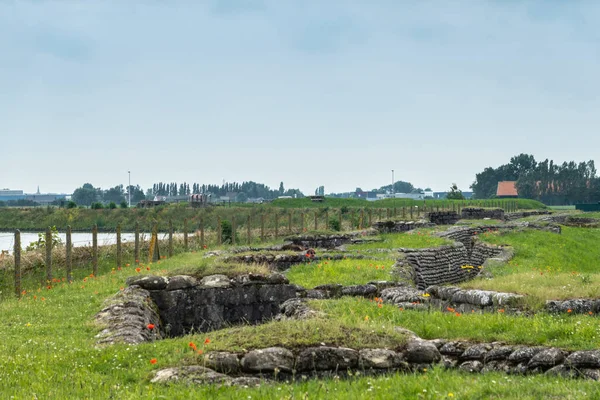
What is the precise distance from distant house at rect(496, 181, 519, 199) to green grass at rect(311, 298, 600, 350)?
140785 millimetres

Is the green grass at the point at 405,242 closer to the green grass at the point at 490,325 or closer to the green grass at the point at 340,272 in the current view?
the green grass at the point at 340,272

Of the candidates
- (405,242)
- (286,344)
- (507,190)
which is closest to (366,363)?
(286,344)

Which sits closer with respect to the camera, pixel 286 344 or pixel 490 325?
pixel 286 344

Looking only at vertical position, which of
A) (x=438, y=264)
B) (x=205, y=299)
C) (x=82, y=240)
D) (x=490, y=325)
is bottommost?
(x=438, y=264)

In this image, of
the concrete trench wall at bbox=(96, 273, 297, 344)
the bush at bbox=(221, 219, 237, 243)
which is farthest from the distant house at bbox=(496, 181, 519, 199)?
the concrete trench wall at bbox=(96, 273, 297, 344)

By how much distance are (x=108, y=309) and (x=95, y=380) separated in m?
5.87

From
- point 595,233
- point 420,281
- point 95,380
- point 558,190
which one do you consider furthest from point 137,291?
point 558,190

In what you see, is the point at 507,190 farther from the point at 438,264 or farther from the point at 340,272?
the point at 340,272

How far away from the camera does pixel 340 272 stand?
63.1ft

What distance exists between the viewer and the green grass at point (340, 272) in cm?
1783

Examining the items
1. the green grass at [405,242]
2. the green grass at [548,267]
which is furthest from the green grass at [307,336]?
the green grass at [405,242]

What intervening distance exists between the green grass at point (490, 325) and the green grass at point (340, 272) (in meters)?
5.02

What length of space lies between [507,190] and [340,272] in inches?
5472

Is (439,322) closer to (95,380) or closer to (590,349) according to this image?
(590,349)
